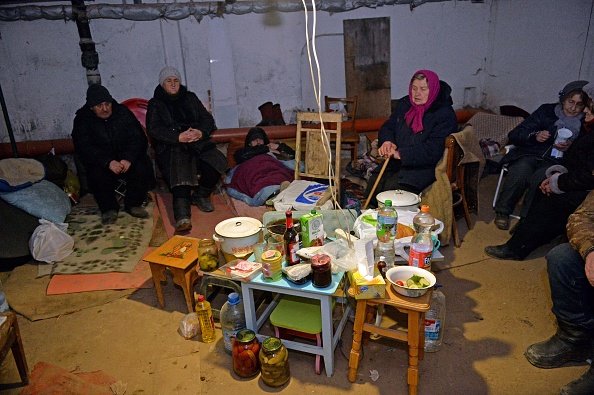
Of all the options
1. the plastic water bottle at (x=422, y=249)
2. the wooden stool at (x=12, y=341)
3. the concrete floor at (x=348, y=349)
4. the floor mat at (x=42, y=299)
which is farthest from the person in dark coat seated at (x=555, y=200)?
the wooden stool at (x=12, y=341)

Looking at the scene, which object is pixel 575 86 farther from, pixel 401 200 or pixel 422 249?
pixel 422 249

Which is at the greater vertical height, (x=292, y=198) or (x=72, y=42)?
(x=72, y=42)

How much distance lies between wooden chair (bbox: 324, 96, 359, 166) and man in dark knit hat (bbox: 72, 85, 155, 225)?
2.39m

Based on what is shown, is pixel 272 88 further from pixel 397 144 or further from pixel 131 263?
pixel 131 263

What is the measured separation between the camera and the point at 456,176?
3482 mm

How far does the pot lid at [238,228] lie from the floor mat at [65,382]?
1020 millimetres

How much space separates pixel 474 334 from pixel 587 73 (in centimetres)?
385

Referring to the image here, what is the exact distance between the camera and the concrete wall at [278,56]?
16.9 feet

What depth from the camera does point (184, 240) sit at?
2996 millimetres

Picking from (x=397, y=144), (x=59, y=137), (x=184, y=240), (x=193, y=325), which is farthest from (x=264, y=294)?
(x=59, y=137)

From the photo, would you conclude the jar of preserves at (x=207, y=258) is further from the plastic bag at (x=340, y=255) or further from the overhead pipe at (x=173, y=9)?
the overhead pipe at (x=173, y=9)

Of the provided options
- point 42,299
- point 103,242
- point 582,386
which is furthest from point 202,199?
point 582,386

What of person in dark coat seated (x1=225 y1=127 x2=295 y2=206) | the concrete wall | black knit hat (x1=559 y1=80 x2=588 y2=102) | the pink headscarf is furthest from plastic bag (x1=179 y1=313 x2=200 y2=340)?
the concrete wall

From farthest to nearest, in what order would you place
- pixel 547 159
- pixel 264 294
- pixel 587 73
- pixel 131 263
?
pixel 587 73 → pixel 547 159 → pixel 131 263 → pixel 264 294
